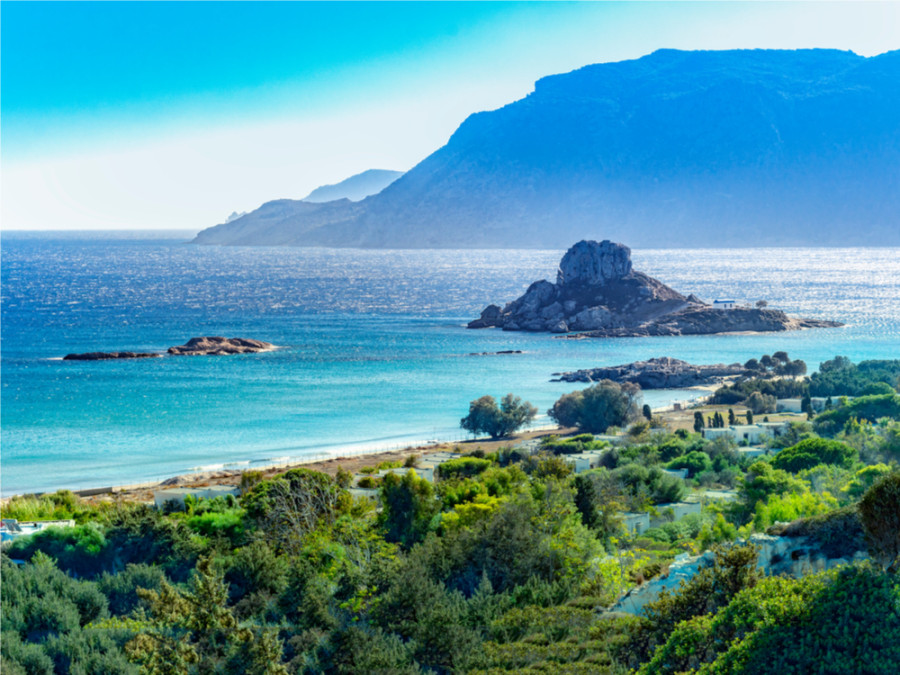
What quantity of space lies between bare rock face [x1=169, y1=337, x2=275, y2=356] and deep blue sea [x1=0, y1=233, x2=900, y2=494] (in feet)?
8.74

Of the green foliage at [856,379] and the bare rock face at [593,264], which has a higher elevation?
the bare rock face at [593,264]

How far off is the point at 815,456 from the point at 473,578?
14668 millimetres

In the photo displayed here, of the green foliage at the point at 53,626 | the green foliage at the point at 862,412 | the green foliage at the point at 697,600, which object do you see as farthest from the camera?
the green foliage at the point at 862,412

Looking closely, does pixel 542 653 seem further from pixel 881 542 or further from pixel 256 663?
pixel 881 542

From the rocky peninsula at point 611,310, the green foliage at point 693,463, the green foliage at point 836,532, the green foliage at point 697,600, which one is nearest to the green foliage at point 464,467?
the green foliage at point 693,463

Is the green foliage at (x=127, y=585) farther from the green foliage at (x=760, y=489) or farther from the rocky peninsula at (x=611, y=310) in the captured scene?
the rocky peninsula at (x=611, y=310)

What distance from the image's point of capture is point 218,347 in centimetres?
7819

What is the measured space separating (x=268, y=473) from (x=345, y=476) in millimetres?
9301

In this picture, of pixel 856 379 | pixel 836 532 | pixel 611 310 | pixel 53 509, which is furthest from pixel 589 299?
pixel 836 532

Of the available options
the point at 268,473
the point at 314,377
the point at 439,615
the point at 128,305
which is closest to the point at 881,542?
the point at 439,615

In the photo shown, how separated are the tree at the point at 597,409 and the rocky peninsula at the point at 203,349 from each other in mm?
37500

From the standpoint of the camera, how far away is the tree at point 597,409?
47344 mm

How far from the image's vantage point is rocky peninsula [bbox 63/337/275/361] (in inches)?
2899

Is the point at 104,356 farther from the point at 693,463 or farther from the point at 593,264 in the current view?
the point at 593,264
